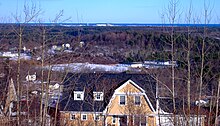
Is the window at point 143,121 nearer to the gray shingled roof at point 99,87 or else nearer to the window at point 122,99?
the gray shingled roof at point 99,87

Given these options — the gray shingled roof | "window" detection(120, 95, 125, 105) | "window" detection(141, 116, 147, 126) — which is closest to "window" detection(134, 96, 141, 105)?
the gray shingled roof

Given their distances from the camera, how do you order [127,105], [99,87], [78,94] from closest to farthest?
[99,87] → [127,105] → [78,94]

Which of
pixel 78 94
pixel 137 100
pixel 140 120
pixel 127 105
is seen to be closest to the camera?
pixel 140 120

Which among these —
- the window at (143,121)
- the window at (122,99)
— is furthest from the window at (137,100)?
the window at (143,121)

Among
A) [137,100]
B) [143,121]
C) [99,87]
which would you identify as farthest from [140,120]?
[99,87]

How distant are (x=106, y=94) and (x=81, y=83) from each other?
1346mm

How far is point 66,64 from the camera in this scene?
8.62 metres

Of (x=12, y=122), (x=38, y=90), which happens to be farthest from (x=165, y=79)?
(x=12, y=122)

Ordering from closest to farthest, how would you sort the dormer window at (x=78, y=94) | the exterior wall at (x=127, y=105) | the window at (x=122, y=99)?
the exterior wall at (x=127, y=105) → the window at (x=122, y=99) → the dormer window at (x=78, y=94)

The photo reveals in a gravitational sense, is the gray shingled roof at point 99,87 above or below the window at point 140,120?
above

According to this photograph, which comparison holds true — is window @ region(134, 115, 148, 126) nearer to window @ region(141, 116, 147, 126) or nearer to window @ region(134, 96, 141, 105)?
window @ region(141, 116, 147, 126)

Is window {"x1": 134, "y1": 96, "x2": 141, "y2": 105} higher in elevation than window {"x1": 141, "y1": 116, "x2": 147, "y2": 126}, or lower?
higher

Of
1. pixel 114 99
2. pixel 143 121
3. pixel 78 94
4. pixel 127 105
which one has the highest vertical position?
pixel 78 94

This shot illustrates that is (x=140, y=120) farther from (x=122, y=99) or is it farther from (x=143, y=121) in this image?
(x=122, y=99)
